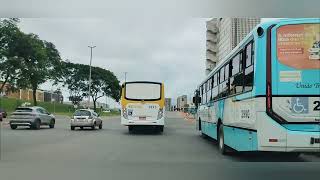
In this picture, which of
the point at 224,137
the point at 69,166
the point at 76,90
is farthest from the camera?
the point at 76,90

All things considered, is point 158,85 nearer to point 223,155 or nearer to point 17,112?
point 17,112

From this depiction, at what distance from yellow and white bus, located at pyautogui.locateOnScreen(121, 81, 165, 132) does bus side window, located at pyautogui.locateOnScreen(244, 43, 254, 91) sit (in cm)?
1507

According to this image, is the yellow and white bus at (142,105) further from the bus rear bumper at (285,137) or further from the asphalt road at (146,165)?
the bus rear bumper at (285,137)

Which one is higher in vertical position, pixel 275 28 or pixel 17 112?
pixel 275 28

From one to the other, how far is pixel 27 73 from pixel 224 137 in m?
31.5

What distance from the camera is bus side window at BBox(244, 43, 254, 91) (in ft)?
35.1

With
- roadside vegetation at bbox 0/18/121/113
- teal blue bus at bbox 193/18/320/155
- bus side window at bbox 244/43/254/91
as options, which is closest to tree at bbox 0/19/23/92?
roadside vegetation at bbox 0/18/121/113

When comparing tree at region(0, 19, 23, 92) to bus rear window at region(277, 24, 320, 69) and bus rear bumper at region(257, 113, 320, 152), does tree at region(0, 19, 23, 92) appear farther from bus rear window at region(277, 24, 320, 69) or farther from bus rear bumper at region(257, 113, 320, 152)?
bus rear bumper at region(257, 113, 320, 152)

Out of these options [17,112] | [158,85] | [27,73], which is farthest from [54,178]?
[27,73]

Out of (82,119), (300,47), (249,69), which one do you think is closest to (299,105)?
(300,47)

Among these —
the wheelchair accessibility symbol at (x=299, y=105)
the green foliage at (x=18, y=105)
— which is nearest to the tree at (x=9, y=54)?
the green foliage at (x=18, y=105)

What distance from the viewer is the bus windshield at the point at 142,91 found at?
2633 centimetres

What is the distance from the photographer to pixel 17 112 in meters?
30.9

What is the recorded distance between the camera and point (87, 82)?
64.2m
